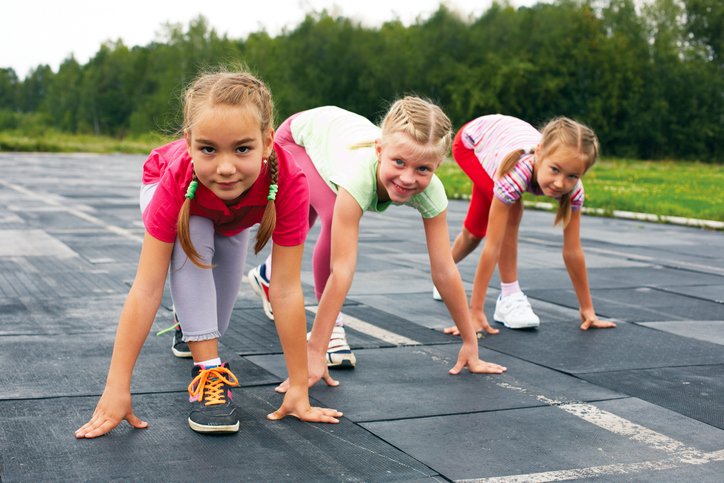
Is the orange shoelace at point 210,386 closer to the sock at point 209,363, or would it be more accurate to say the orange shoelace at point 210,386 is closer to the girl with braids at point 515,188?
the sock at point 209,363

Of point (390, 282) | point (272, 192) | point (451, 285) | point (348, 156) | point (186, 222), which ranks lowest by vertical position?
point (390, 282)

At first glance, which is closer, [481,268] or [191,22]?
[481,268]

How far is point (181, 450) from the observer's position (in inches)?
123

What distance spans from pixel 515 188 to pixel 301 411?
2171 mm

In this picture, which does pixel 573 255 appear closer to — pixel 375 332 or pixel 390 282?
pixel 375 332

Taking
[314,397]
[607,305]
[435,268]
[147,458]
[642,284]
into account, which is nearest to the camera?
[147,458]

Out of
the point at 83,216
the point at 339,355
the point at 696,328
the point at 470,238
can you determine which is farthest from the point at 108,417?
the point at 83,216

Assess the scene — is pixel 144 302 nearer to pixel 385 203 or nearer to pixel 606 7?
pixel 385 203

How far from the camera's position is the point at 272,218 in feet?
11.3

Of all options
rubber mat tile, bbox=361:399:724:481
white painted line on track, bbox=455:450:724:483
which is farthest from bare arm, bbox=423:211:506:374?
white painted line on track, bbox=455:450:724:483

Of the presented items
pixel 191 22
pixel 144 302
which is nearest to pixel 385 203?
pixel 144 302

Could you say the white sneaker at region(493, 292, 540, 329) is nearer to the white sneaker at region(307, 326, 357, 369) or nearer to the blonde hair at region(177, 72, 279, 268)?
the white sneaker at region(307, 326, 357, 369)

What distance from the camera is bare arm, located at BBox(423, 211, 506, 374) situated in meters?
4.23

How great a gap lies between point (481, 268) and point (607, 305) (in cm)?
148
